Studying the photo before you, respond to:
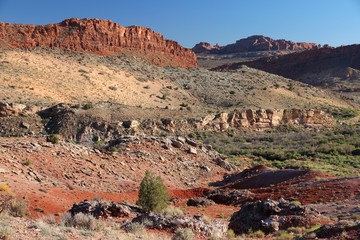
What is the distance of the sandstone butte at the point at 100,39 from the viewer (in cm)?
6141

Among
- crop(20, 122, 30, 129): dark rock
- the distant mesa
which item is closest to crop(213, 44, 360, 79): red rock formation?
the distant mesa

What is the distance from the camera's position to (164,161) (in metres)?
25.2

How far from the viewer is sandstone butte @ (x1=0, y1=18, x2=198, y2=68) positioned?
61406 mm

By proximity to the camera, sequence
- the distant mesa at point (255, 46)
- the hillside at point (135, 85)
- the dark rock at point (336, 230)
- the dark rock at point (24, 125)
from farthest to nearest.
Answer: the distant mesa at point (255, 46) < the hillside at point (135, 85) < the dark rock at point (24, 125) < the dark rock at point (336, 230)

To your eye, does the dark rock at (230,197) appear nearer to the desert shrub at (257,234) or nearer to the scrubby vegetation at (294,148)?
the desert shrub at (257,234)

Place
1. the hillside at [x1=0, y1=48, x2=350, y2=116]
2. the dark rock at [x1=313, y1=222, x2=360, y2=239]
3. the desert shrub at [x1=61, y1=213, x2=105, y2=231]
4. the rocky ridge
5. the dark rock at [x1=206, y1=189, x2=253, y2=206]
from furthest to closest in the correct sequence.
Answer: the hillside at [x1=0, y1=48, x2=350, y2=116]
the rocky ridge
the dark rock at [x1=206, y1=189, x2=253, y2=206]
the dark rock at [x1=313, y1=222, x2=360, y2=239]
the desert shrub at [x1=61, y1=213, x2=105, y2=231]

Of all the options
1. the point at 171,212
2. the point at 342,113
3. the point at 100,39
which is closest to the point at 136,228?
the point at 171,212

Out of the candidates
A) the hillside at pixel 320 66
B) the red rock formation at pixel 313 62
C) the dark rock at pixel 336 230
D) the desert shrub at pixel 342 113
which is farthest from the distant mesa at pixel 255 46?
the dark rock at pixel 336 230

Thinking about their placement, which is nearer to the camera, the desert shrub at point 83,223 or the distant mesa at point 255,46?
the desert shrub at point 83,223

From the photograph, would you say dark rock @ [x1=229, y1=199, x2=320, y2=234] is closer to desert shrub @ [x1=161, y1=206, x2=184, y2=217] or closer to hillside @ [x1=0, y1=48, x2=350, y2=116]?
desert shrub @ [x1=161, y1=206, x2=184, y2=217]

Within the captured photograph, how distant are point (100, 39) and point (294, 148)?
135 feet

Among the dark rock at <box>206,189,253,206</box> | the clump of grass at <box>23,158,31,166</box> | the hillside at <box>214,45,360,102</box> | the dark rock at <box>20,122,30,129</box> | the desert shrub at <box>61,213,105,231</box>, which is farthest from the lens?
the hillside at <box>214,45,360,102</box>

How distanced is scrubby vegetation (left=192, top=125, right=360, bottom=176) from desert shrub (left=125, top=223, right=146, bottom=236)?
19.1 m

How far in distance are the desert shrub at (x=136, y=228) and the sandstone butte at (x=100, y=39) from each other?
53.0m
